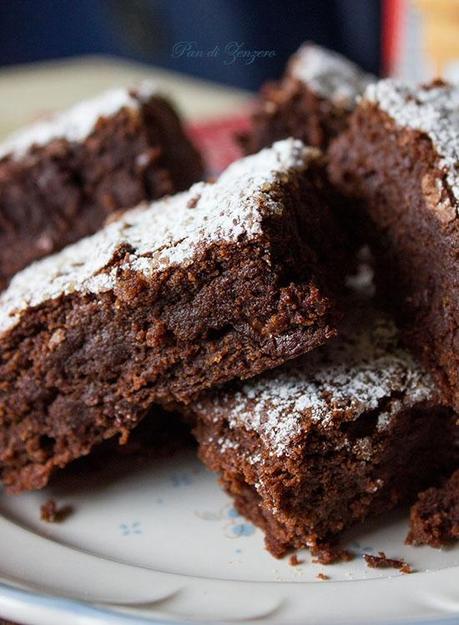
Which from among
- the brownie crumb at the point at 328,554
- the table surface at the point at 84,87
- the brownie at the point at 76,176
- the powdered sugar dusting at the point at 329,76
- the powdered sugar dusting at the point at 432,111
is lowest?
the brownie crumb at the point at 328,554

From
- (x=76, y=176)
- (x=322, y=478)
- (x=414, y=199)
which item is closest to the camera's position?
(x=322, y=478)

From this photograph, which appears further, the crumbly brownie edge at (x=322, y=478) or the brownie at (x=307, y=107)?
the brownie at (x=307, y=107)

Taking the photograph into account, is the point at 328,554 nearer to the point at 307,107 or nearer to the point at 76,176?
the point at 76,176

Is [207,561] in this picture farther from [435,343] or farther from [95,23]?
[95,23]

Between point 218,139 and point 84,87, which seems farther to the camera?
point 84,87

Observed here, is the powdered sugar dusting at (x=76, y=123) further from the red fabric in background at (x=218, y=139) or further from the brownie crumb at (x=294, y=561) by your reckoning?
the brownie crumb at (x=294, y=561)

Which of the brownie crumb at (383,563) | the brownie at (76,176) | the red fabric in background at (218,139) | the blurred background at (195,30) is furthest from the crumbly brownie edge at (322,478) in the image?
the blurred background at (195,30)

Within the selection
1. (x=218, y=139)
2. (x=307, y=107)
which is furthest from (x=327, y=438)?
(x=218, y=139)
